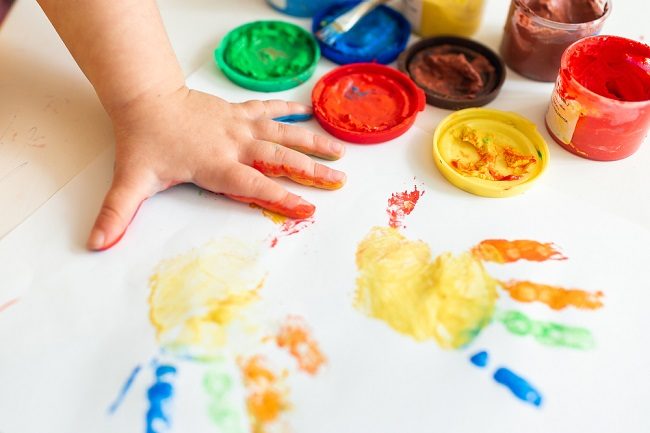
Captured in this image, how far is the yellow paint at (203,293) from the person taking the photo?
733mm

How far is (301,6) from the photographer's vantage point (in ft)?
3.67

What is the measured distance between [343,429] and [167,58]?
583 millimetres

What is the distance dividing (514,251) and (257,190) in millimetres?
343

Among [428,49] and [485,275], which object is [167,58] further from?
[485,275]

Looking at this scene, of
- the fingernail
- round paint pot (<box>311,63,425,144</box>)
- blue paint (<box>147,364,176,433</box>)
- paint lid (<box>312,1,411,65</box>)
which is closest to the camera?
blue paint (<box>147,364,176,433</box>)

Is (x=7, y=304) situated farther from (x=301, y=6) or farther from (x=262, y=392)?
(x=301, y=6)

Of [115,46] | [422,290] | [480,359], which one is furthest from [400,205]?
[115,46]

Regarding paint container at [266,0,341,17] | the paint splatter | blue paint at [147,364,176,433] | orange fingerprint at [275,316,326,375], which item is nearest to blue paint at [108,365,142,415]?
blue paint at [147,364,176,433]

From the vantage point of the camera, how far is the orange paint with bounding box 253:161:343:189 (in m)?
0.87

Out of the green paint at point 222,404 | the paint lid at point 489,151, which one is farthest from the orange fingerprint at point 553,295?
the green paint at point 222,404

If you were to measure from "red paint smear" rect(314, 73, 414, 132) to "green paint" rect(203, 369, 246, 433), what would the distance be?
414 millimetres

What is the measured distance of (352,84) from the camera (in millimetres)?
1004

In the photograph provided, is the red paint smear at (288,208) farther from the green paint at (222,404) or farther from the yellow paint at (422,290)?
the green paint at (222,404)

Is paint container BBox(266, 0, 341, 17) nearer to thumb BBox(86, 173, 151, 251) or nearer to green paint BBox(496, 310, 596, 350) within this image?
thumb BBox(86, 173, 151, 251)
